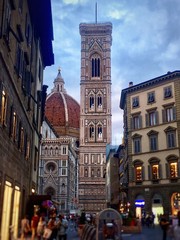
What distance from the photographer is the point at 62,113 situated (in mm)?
172625

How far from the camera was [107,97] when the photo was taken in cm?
12050

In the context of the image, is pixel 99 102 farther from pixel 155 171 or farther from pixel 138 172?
pixel 155 171

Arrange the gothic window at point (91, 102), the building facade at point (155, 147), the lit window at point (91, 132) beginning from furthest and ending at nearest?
the gothic window at point (91, 102), the lit window at point (91, 132), the building facade at point (155, 147)

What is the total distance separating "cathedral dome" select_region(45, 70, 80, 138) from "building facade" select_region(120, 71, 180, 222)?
380 ft

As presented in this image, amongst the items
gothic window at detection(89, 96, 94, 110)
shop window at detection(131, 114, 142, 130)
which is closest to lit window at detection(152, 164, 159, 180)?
shop window at detection(131, 114, 142, 130)

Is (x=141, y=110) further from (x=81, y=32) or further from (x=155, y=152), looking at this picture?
(x=81, y=32)

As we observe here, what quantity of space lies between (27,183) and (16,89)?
30.8ft

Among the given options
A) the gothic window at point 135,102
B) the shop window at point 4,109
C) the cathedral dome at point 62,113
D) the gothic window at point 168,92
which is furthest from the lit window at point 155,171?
the cathedral dome at point 62,113

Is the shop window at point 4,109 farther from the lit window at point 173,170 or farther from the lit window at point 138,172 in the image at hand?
the lit window at point 138,172

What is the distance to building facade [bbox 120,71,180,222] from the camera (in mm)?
43719

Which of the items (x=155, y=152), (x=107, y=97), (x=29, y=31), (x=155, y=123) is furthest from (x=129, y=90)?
(x=107, y=97)

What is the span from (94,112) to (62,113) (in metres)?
56.8

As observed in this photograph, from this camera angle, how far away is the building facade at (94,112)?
376ft

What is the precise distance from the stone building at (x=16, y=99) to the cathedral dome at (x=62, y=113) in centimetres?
13751
